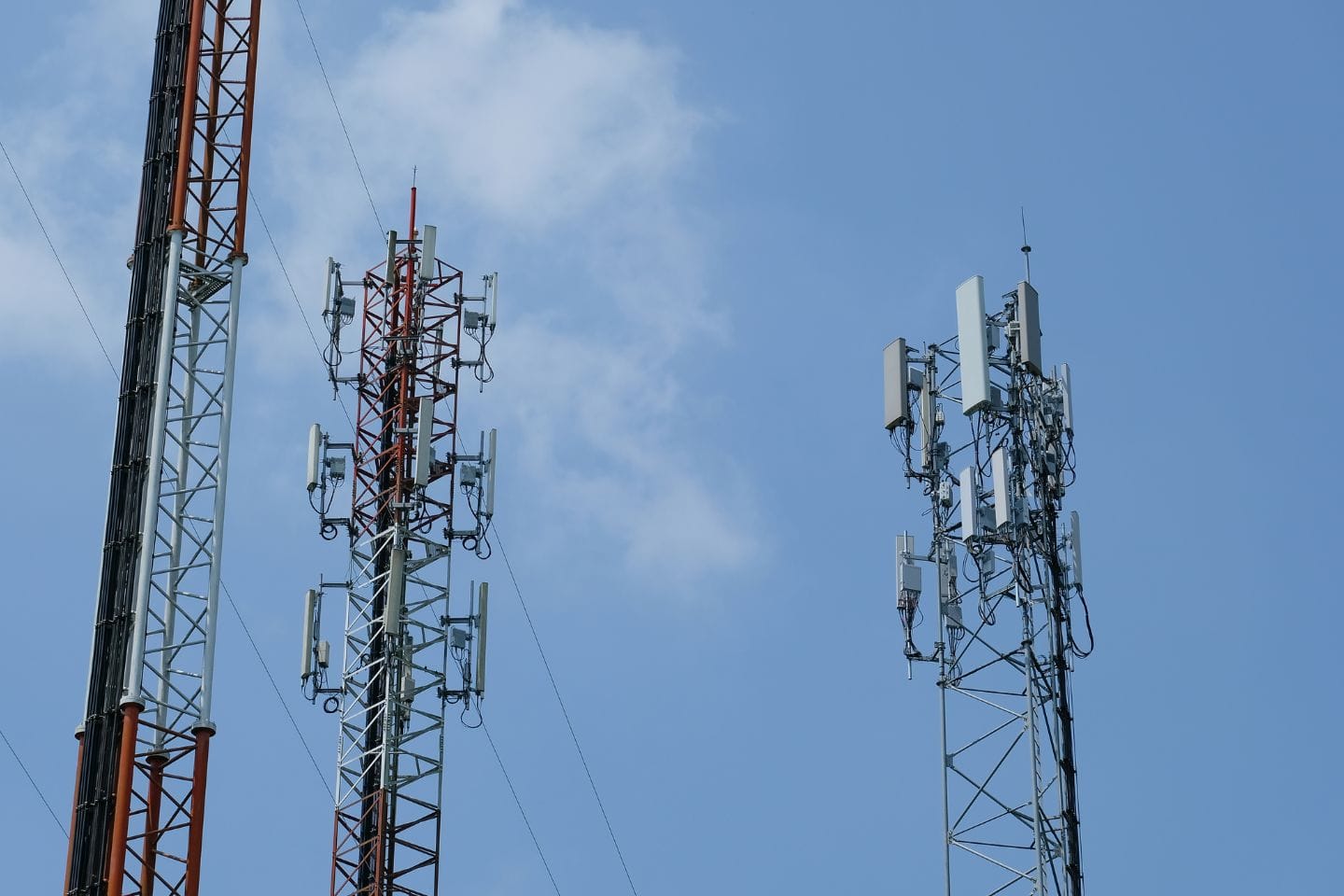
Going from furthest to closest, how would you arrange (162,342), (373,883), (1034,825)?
(373,883), (162,342), (1034,825)

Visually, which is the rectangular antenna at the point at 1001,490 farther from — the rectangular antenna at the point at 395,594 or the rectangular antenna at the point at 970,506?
the rectangular antenna at the point at 395,594

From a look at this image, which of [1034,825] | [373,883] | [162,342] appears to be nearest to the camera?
[1034,825]

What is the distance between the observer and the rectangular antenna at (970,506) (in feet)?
226

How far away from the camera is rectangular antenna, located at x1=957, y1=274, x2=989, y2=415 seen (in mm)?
69688

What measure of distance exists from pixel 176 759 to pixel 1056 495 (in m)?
19.8

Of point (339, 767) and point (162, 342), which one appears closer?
point (162, 342)

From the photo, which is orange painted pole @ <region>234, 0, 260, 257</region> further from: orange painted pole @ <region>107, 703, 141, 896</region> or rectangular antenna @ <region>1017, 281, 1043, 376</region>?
rectangular antenna @ <region>1017, 281, 1043, 376</region>

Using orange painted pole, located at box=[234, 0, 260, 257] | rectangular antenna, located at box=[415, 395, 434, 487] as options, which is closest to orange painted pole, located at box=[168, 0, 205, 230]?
orange painted pole, located at box=[234, 0, 260, 257]

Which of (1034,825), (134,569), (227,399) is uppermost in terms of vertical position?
(227,399)

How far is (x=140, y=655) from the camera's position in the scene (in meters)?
65.9

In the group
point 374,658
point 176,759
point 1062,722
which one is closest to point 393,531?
point 374,658

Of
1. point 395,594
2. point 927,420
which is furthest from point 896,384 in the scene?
point 395,594

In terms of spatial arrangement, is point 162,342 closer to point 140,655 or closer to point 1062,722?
point 140,655

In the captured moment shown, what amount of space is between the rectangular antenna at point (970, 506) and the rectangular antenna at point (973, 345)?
166 cm
